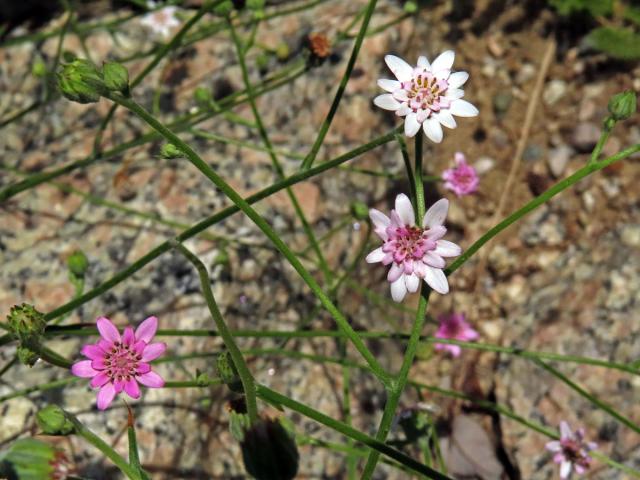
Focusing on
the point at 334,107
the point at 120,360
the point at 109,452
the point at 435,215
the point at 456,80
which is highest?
the point at 456,80

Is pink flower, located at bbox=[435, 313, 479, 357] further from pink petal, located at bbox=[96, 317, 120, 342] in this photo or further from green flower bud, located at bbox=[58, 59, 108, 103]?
green flower bud, located at bbox=[58, 59, 108, 103]

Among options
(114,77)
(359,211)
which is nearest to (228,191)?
(114,77)

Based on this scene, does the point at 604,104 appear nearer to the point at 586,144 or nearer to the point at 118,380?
the point at 586,144

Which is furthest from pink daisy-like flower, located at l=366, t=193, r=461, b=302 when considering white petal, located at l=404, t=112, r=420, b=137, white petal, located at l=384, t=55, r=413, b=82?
white petal, located at l=384, t=55, r=413, b=82

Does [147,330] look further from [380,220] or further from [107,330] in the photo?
[380,220]

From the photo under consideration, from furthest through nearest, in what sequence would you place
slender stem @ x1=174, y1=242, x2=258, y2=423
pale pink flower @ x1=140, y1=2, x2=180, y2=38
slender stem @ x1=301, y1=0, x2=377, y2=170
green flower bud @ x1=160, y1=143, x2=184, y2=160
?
pale pink flower @ x1=140, y1=2, x2=180, y2=38 < slender stem @ x1=301, y1=0, x2=377, y2=170 < green flower bud @ x1=160, y1=143, x2=184, y2=160 < slender stem @ x1=174, y1=242, x2=258, y2=423

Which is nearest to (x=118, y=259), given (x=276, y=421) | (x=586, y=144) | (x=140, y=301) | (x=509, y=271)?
(x=140, y=301)
